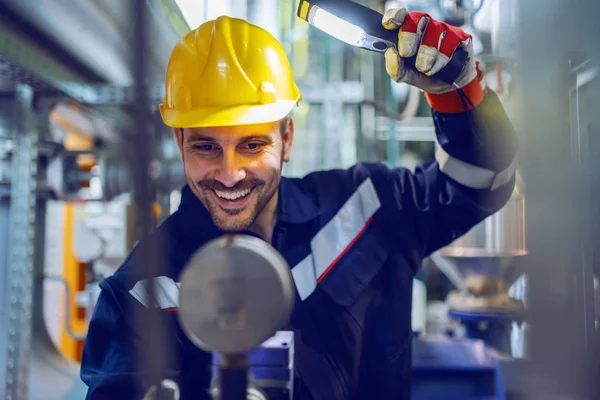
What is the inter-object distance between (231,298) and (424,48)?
0.50m

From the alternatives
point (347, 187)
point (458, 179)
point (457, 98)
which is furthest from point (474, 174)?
point (347, 187)

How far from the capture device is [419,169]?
116 cm

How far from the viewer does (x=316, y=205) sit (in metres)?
1.10

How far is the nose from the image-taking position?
883 millimetres

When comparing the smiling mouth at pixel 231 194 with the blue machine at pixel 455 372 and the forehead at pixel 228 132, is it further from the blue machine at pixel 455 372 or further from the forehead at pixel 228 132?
the blue machine at pixel 455 372

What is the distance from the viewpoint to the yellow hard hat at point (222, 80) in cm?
86

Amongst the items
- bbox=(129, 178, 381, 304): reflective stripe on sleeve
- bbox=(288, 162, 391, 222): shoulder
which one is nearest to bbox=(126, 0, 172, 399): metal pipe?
bbox=(129, 178, 381, 304): reflective stripe on sleeve

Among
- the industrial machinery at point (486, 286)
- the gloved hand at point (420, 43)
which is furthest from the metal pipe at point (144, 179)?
the industrial machinery at point (486, 286)

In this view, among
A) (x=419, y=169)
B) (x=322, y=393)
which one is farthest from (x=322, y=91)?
(x=322, y=393)

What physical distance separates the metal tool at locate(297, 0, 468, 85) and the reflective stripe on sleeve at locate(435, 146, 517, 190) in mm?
315

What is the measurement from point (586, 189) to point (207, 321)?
499 millimetres

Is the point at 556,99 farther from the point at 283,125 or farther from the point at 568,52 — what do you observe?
the point at 283,125

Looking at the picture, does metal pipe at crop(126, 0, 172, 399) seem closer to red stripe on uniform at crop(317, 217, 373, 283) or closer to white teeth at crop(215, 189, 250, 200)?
white teeth at crop(215, 189, 250, 200)

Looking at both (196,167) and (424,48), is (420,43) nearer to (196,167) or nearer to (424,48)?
(424,48)
